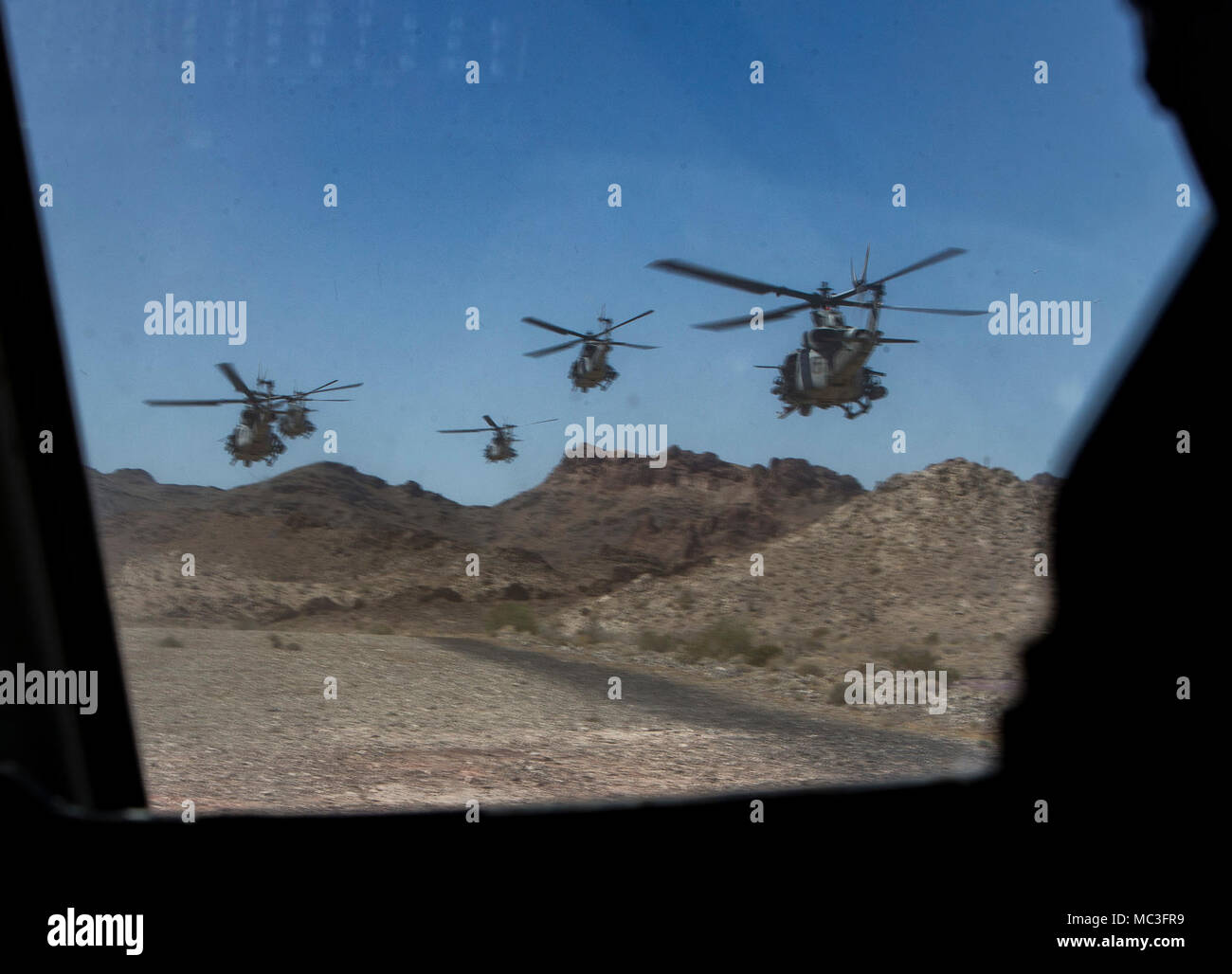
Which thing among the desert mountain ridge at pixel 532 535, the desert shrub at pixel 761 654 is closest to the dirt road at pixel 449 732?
the desert shrub at pixel 761 654

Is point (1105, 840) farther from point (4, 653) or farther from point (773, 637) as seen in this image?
point (773, 637)

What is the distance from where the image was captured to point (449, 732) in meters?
18.3

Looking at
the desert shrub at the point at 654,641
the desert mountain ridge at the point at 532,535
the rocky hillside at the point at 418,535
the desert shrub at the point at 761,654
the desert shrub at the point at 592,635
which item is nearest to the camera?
Result: the desert shrub at the point at 761,654

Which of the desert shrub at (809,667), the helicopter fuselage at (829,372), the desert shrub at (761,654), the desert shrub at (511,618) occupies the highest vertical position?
the helicopter fuselage at (829,372)

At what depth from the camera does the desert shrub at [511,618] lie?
121ft

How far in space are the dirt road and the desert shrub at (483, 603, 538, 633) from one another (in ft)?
23.6

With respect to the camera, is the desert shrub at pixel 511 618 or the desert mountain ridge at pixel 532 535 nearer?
the desert shrub at pixel 511 618

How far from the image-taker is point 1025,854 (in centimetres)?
109

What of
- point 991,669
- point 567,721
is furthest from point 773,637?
point 567,721

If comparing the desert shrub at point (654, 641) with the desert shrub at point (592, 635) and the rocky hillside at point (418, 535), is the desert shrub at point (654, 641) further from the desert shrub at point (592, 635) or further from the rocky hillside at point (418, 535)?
the rocky hillside at point (418, 535)

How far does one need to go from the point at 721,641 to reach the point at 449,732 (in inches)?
662

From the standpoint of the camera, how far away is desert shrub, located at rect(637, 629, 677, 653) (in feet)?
109

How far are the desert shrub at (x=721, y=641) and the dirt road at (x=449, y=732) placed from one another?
497 centimetres
